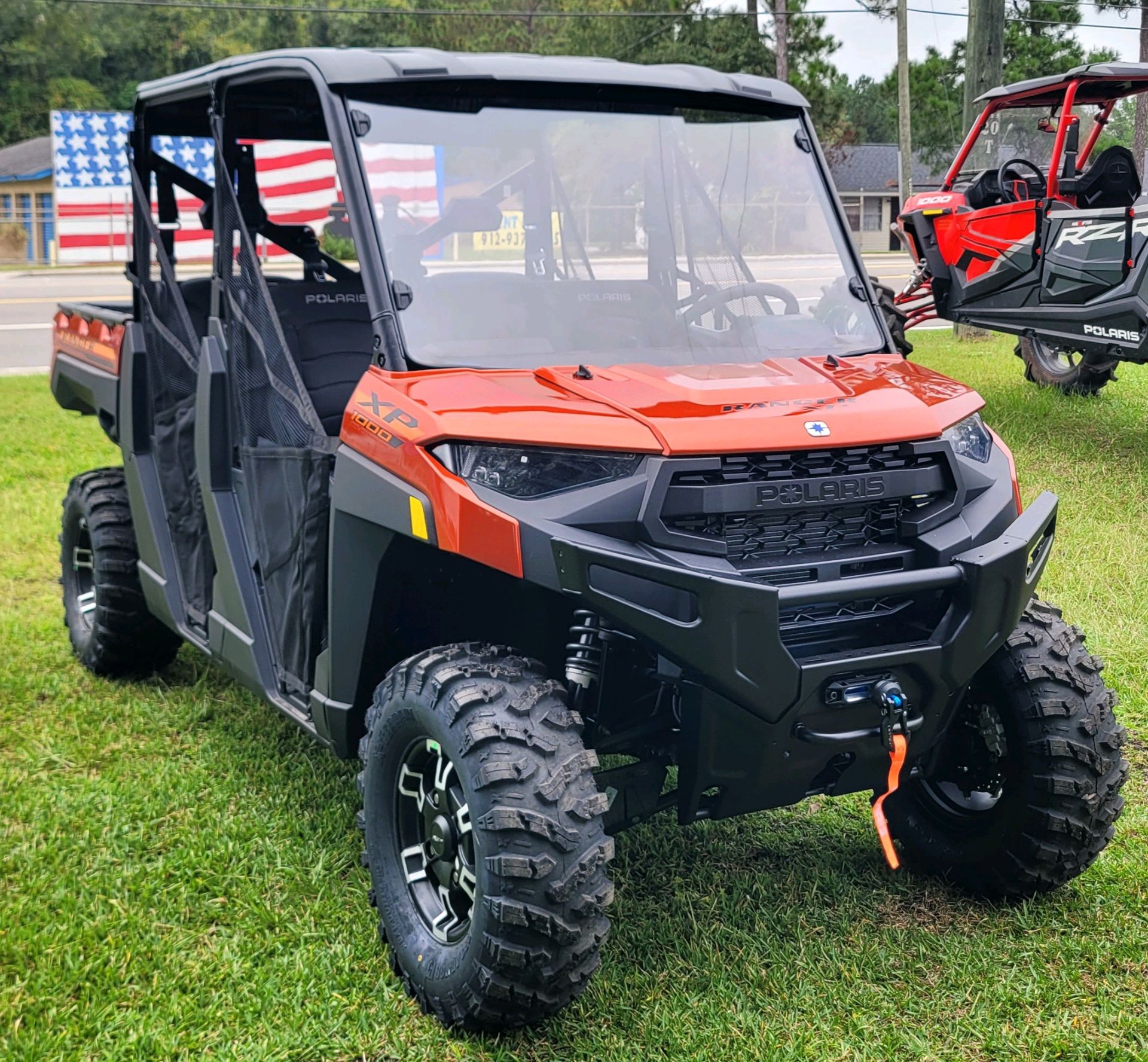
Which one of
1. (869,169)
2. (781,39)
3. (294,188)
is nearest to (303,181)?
(294,188)

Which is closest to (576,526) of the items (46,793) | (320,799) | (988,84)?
(320,799)

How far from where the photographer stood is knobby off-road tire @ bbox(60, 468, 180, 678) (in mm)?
5156

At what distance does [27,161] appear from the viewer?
51.2 m

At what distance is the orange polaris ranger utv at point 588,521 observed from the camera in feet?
9.25

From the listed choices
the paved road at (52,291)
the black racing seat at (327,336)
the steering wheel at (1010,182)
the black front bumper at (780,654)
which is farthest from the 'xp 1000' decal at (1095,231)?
the black front bumper at (780,654)

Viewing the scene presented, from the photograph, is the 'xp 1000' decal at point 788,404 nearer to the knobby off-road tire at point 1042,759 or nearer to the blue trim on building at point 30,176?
the knobby off-road tire at point 1042,759

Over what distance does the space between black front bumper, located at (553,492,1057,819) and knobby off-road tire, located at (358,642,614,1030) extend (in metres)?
0.32

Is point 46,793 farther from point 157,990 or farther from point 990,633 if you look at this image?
point 990,633

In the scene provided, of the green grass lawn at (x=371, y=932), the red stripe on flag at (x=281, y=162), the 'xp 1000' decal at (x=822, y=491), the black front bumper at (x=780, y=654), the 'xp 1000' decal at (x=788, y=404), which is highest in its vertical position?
the red stripe on flag at (x=281, y=162)

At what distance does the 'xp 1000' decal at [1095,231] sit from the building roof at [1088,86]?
96 centimetres

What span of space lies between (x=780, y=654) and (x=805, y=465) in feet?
1.47

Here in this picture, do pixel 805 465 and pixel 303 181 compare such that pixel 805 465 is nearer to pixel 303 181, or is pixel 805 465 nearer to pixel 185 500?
pixel 303 181

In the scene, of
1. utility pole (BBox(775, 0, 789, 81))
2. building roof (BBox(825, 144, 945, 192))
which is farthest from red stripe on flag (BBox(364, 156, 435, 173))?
building roof (BBox(825, 144, 945, 192))

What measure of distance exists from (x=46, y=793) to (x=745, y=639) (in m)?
2.68
